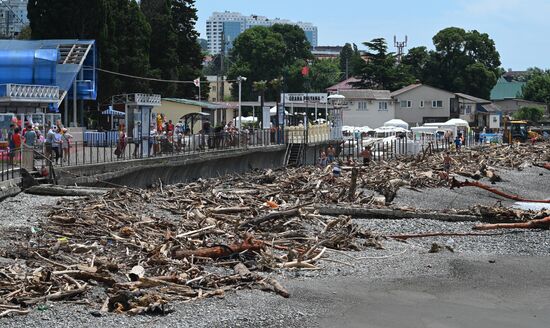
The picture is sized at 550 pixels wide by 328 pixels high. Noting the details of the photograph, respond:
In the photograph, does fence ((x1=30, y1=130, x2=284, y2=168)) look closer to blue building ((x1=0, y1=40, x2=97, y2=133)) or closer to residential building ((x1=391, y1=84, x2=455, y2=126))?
blue building ((x1=0, y1=40, x2=97, y2=133))

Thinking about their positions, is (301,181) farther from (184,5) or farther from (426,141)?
(184,5)

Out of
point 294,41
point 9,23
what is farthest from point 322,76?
point 9,23

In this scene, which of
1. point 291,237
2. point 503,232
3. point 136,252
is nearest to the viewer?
point 136,252

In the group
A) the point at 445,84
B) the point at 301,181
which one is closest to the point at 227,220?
the point at 301,181

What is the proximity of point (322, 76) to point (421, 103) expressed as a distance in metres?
33.9

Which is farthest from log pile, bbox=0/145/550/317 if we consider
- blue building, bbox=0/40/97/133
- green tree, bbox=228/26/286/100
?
green tree, bbox=228/26/286/100

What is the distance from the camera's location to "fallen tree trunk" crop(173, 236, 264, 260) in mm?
17969

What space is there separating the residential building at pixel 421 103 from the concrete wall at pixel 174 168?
158ft

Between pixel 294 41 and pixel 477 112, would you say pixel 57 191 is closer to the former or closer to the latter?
pixel 477 112

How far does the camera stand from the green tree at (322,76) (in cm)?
13238

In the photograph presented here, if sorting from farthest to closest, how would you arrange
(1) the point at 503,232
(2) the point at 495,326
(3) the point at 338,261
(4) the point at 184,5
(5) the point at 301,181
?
(4) the point at 184,5, (5) the point at 301,181, (1) the point at 503,232, (3) the point at 338,261, (2) the point at 495,326

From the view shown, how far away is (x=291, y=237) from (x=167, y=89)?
155 ft

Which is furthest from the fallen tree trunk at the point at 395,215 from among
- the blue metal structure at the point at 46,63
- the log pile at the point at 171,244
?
the blue metal structure at the point at 46,63

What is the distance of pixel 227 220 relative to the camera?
22750mm
